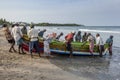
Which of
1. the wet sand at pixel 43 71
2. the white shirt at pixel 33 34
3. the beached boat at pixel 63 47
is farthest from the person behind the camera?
the beached boat at pixel 63 47

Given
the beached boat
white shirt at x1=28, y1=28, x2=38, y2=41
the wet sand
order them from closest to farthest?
1. the wet sand
2. white shirt at x1=28, y1=28, x2=38, y2=41
3. the beached boat

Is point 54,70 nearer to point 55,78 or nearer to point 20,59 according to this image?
point 55,78

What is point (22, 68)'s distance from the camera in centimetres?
1039

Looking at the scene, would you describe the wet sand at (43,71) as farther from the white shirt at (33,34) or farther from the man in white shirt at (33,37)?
the white shirt at (33,34)

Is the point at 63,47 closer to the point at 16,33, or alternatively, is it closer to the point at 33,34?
the point at 33,34

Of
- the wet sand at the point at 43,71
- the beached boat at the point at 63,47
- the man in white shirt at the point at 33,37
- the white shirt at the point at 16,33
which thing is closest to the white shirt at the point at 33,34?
the man in white shirt at the point at 33,37

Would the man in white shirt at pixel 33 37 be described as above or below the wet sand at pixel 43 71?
above

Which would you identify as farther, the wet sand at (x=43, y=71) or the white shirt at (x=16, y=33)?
the white shirt at (x=16, y=33)

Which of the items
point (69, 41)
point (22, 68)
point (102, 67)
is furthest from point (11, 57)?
point (102, 67)

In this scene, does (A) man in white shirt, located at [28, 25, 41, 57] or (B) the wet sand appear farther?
(A) man in white shirt, located at [28, 25, 41, 57]

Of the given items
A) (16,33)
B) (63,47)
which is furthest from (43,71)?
(63,47)

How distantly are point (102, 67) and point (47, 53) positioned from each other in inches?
130

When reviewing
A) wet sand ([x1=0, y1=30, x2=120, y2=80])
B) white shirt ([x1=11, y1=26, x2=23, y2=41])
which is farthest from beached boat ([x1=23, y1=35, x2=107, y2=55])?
wet sand ([x1=0, y1=30, x2=120, y2=80])

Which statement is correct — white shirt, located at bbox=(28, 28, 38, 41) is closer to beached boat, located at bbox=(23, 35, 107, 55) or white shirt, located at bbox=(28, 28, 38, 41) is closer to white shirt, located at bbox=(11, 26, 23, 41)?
white shirt, located at bbox=(11, 26, 23, 41)
